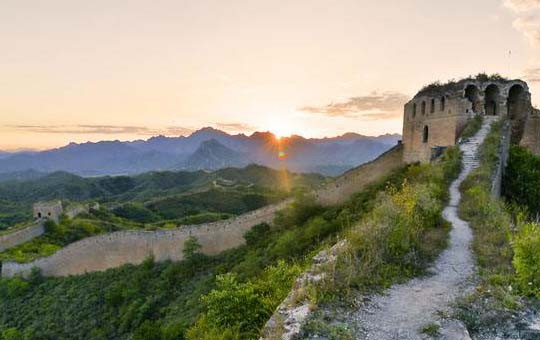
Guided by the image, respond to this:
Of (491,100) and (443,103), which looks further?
(491,100)

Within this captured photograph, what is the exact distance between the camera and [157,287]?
2194 cm

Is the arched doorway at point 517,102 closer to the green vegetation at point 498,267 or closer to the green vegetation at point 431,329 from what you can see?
the green vegetation at point 498,267

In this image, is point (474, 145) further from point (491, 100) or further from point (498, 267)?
point (498, 267)

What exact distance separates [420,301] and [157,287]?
19.3m

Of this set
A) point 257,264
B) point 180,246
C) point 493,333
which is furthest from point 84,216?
point 493,333

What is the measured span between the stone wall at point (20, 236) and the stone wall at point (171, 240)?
6280mm

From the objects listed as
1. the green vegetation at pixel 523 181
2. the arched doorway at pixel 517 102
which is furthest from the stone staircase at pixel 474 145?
the arched doorway at pixel 517 102

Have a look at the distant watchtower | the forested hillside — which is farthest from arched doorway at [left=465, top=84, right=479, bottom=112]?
the distant watchtower

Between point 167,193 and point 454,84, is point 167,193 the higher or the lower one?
the lower one

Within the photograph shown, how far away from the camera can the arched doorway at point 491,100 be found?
739 inches

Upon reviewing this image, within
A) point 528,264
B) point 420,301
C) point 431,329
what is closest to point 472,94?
point 528,264

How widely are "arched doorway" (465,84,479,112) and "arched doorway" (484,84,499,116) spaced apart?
3.56ft

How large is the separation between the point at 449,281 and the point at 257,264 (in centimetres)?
1209

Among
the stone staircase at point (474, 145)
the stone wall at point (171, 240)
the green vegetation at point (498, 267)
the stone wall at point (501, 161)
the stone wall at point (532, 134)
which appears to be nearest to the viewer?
the green vegetation at point (498, 267)
